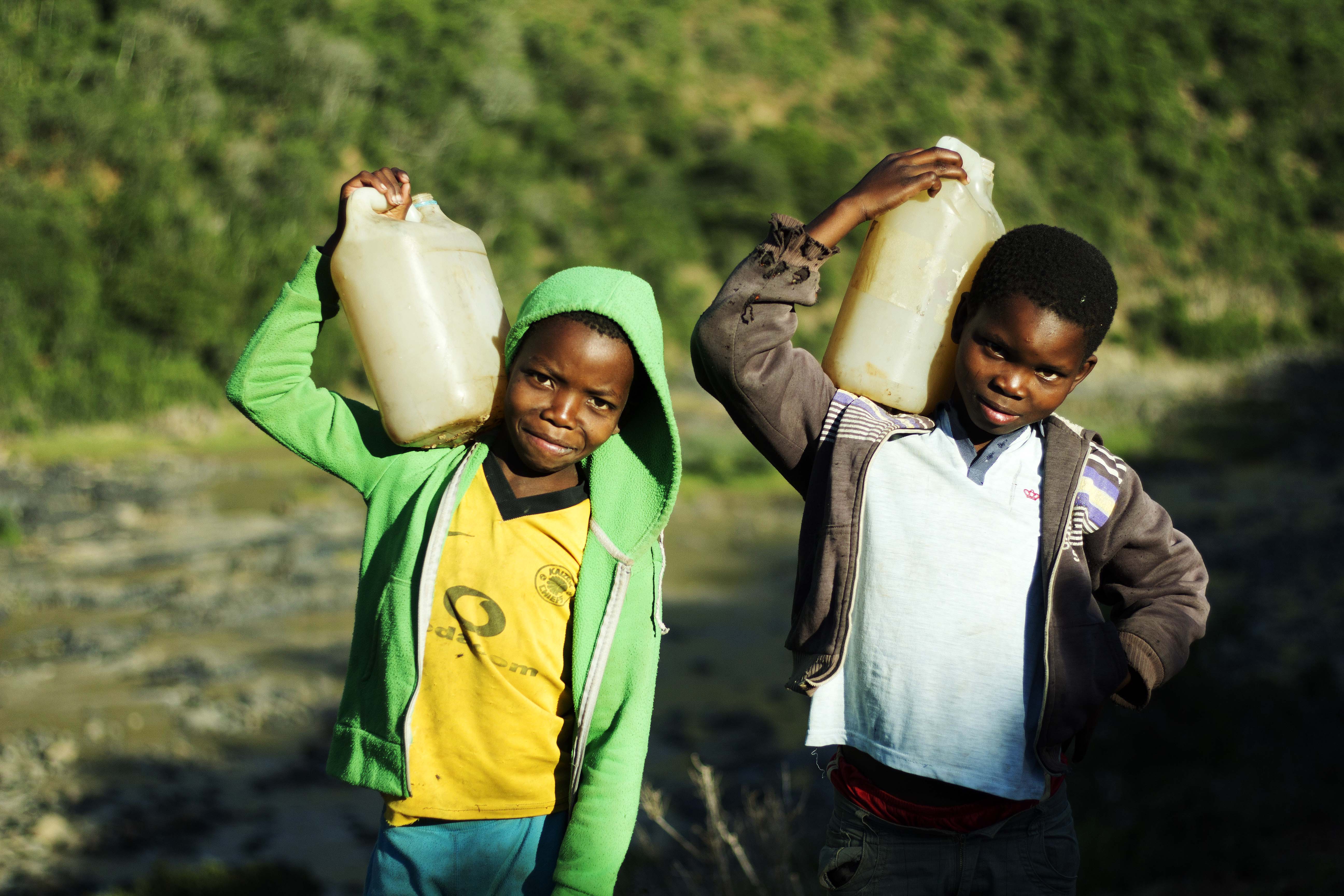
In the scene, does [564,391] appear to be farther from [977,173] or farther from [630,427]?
[977,173]

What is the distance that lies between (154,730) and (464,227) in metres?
4.53

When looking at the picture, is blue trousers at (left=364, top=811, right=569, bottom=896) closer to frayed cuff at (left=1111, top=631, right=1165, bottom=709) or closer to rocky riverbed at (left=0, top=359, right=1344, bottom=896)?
frayed cuff at (left=1111, top=631, right=1165, bottom=709)

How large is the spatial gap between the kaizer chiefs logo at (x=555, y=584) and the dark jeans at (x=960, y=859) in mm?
547

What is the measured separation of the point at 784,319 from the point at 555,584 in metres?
0.53

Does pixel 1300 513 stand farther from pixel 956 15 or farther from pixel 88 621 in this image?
pixel 956 15

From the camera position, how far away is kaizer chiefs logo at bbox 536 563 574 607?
1625mm

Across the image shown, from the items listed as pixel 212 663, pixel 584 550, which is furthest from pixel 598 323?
pixel 212 663

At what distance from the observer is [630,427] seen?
176 centimetres

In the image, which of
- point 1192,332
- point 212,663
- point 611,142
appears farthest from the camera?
point 1192,332

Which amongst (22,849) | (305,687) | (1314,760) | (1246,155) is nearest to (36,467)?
(305,687)

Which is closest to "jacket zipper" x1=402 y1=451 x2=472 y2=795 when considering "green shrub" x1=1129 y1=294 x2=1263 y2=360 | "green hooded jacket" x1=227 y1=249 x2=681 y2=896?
"green hooded jacket" x1=227 y1=249 x2=681 y2=896

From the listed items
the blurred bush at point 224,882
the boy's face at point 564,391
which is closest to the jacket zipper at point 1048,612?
the boy's face at point 564,391

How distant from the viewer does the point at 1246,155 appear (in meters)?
26.2

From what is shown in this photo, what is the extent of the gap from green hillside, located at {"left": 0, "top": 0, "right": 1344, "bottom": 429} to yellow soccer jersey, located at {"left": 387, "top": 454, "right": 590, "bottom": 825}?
11619 mm
